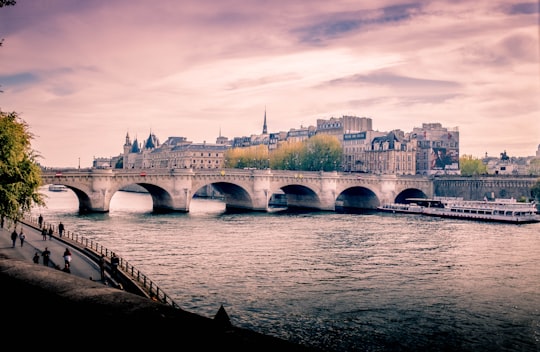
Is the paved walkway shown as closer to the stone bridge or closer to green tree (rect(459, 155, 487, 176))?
the stone bridge

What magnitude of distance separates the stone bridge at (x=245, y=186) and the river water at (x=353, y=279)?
11.1 m

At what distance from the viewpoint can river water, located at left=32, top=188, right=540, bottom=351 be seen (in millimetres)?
23422

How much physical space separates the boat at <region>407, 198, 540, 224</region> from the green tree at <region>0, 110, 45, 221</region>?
63.9m

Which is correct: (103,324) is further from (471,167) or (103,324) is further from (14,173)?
(471,167)

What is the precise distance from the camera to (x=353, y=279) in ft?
112

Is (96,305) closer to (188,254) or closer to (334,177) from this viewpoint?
(188,254)

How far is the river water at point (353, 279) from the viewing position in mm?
23422

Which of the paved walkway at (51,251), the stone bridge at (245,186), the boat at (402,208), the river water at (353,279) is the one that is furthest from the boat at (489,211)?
the paved walkway at (51,251)

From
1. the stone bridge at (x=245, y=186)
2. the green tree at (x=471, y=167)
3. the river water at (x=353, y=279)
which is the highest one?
the green tree at (x=471, y=167)

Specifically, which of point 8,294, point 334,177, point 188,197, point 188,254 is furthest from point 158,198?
point 8,294

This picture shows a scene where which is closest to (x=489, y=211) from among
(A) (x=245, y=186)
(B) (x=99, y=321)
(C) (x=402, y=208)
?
(C) (x=402, y=208)

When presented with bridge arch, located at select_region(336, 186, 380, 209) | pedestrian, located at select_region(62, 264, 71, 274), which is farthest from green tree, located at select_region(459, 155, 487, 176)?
pedestrian, located at select_region(62, 264, 71, 274)

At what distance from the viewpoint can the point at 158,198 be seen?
86.8 metres

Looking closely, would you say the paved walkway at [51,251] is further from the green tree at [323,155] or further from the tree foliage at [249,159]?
the tree foliage at [249,159]
